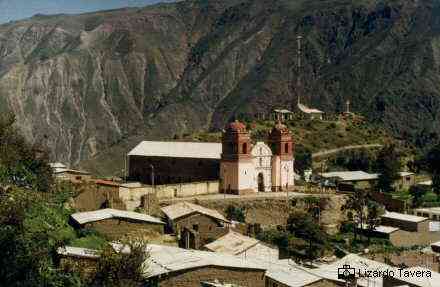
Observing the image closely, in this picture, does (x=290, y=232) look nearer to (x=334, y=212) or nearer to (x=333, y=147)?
(x=334, y=212)

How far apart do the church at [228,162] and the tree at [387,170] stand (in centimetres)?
870

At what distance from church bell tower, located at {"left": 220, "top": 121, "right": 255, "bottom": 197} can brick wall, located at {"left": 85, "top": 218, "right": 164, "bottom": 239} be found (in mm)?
13160

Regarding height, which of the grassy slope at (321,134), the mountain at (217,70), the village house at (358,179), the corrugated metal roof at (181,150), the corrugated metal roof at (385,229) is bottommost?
the corrugated metal roof at (385,229)

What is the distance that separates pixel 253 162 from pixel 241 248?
16256 millimetres

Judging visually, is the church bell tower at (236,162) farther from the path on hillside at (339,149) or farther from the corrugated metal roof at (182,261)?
the path on hillside at (339,149)

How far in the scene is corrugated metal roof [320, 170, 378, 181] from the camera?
5447cm

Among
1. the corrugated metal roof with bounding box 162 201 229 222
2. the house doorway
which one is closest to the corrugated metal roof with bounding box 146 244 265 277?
the corrugated metal roof with bounding box 162 201 229 222

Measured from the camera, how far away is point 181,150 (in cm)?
4803

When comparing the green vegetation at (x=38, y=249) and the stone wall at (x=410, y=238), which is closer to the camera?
the green vegetation at (x=38, y=249)

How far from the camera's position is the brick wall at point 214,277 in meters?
21.4

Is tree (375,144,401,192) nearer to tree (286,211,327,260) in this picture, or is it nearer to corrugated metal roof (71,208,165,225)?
tree (286,211,327,260)

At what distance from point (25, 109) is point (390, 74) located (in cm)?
6241

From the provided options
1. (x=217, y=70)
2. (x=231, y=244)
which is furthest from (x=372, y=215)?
(x=217, y=70)

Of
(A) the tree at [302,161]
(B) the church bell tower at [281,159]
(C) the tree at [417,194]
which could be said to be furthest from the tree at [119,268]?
(A) the tree at [302,161]
